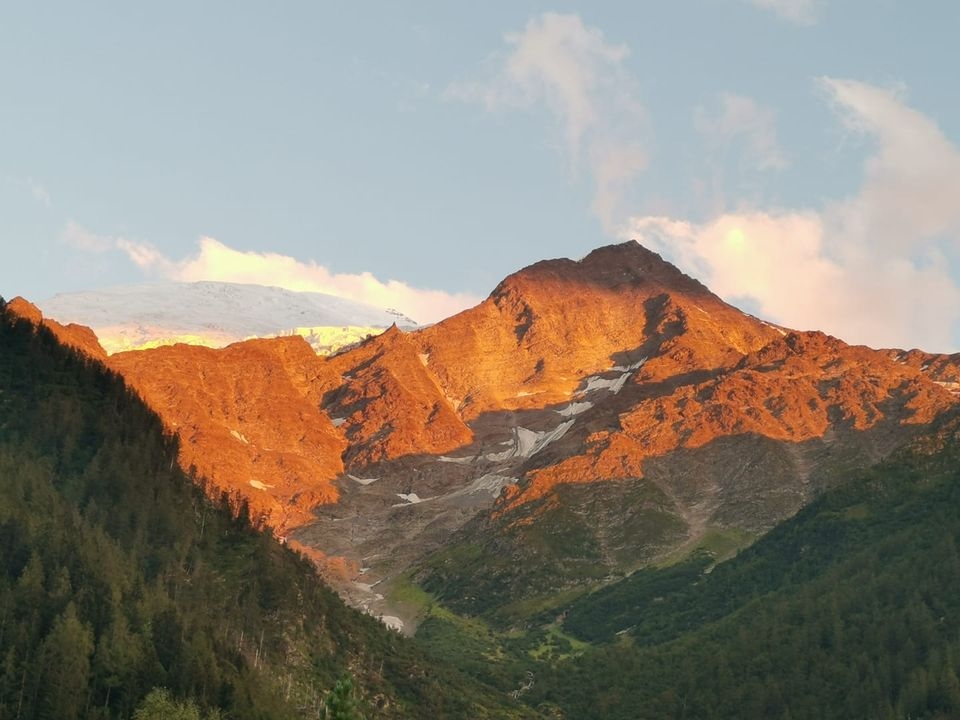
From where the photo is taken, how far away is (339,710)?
196250 millimetres
